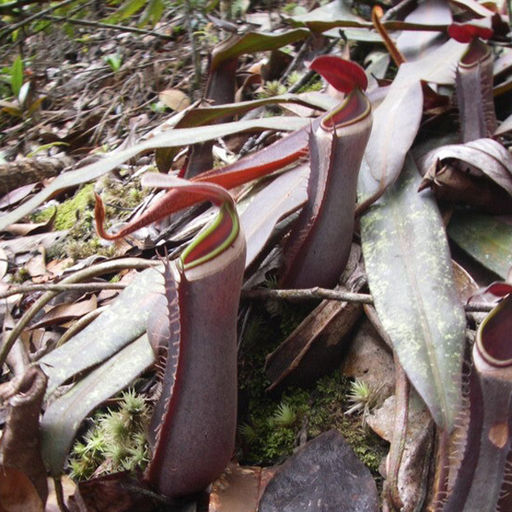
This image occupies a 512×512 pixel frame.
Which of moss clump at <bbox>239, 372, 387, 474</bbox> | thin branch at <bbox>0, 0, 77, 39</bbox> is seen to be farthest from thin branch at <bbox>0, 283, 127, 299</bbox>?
thin branch at <bbox>0, 0, 77, 39</bbox>

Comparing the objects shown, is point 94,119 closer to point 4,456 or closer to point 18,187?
point 18,187

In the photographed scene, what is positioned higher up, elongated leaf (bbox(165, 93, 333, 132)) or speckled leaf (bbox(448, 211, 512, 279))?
elongated leaf (bbox(165, 93, 333, 132))

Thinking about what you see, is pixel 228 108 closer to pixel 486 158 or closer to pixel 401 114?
pixel 401 114

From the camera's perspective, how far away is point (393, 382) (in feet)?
2.80

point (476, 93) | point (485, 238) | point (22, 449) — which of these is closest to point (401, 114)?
point (476, 93)

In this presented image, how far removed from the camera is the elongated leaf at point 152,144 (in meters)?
1.06

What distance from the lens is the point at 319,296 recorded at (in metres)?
0.84

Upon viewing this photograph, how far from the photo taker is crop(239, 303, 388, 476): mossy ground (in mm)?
830

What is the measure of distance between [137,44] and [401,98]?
205 centimetres

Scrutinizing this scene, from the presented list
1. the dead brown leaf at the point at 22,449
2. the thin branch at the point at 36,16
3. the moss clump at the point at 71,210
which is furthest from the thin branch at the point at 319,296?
the thin branch at the point at 36,16

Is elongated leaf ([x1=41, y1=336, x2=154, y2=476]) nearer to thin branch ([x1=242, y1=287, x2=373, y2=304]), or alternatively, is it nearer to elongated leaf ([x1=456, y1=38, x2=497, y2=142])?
thin branch ([x1=242, y1=287, x2=373, y2=304])

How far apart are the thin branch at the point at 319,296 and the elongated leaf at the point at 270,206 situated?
2.6 inches

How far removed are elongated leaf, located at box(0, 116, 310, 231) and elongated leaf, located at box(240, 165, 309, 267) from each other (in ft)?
0.61

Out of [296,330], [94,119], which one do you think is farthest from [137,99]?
[296,330]
